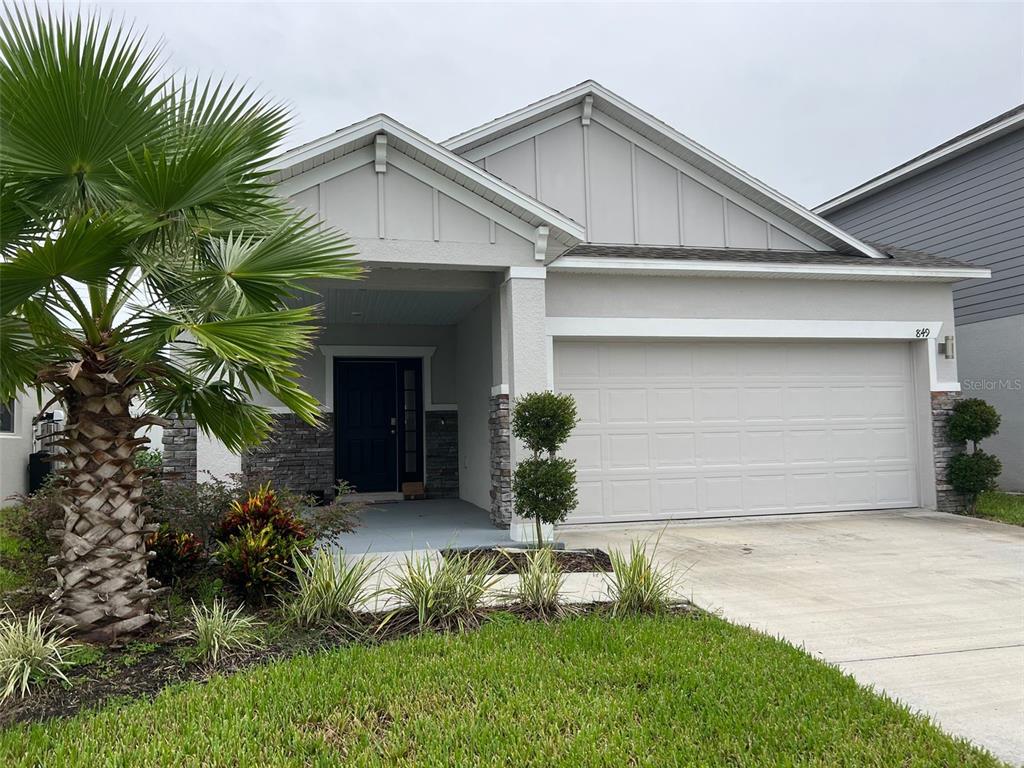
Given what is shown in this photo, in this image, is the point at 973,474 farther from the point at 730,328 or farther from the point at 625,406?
the point at 625,406

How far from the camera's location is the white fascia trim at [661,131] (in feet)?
35.6

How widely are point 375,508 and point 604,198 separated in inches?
243

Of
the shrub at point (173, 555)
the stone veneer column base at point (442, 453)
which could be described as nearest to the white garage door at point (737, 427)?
the stone veneer column base at point (442, 453)

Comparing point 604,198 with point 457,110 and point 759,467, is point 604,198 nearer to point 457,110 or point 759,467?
point 759,467

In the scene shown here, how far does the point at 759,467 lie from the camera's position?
10.5 meters

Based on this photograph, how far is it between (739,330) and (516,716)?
25.6 feet

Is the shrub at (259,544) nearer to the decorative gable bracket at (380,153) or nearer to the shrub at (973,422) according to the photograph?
the decorative gable bracket at (380,153)

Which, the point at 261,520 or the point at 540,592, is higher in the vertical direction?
the point at 261,520

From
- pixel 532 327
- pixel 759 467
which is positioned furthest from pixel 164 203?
pixel 759 467

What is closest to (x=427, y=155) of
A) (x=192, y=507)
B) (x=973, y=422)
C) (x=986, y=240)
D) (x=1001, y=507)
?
(x=192, y=507)

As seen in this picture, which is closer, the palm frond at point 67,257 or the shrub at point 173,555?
the palm frond at point 67,257

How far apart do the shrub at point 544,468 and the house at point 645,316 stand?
80 cm

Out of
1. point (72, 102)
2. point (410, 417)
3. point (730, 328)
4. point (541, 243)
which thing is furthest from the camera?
point (410, 417)

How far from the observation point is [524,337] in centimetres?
880
